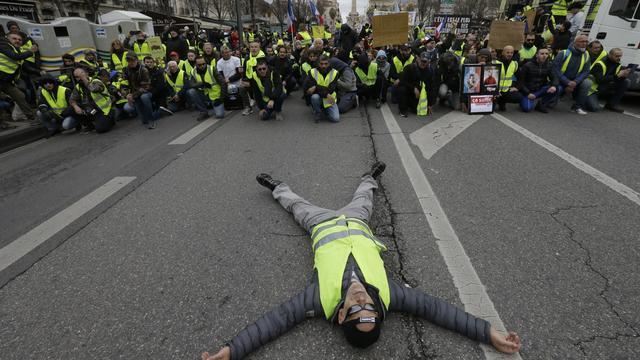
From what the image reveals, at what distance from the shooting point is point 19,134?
6.77 metres

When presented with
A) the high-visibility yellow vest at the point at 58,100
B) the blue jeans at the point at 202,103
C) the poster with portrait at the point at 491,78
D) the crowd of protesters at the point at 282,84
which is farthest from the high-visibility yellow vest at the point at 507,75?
the high-visibility yellow vest at the point at 58,100

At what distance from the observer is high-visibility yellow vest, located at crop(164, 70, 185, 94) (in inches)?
326

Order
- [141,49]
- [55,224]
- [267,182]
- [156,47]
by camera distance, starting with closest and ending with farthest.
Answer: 1. [55,224]
2. [267,182]
3. [141,49]
4. [156,47]

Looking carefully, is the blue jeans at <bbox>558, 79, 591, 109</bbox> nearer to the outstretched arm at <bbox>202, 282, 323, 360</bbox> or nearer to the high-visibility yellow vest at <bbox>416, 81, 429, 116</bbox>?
the high-visibility yellow vest at <bbox>416, 81, 429, 116</bbox>

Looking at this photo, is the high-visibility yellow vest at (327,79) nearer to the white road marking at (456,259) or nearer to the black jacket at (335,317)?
the white road marking at (456,259)

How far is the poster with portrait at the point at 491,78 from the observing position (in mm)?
7176

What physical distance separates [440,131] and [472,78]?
2019mm

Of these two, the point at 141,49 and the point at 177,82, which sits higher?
the point at 141,49

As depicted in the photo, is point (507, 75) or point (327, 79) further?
point (507, 75)

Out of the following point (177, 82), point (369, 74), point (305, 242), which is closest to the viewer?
point (305, 242)

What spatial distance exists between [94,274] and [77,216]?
131 cm

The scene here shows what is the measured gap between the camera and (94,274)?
280 cm

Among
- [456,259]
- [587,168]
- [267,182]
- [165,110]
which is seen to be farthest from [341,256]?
[165,110]

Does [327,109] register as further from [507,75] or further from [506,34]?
[506,34]
